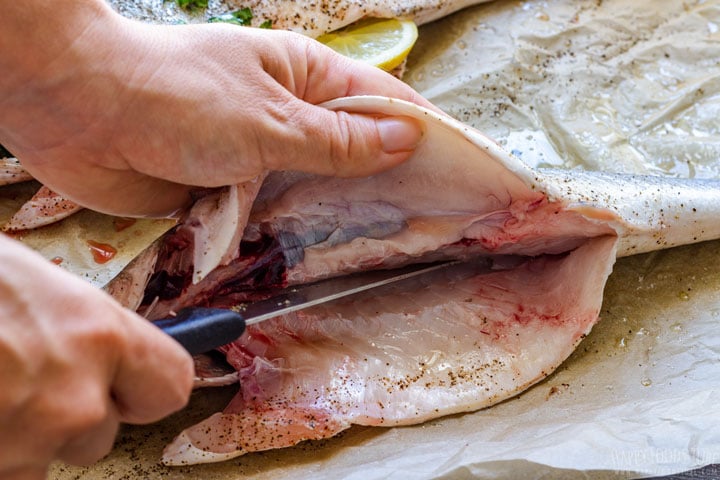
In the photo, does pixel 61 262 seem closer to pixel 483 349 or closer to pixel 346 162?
pixel 346 162

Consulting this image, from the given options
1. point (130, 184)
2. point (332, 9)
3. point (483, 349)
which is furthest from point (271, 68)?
point (332, 9)

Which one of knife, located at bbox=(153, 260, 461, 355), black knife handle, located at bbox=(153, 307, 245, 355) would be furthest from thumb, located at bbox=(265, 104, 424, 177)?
black knife handle, located at bbox=(153, 307, 245, 355)

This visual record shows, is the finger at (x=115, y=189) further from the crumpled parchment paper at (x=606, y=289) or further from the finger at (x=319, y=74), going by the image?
the crumpled parchment paper at (x=606, y=289)

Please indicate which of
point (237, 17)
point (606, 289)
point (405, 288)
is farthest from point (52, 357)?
point (237, 17)

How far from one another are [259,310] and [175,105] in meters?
0.59

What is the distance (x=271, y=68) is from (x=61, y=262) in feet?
4.08

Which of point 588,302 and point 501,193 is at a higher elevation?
point 501,193

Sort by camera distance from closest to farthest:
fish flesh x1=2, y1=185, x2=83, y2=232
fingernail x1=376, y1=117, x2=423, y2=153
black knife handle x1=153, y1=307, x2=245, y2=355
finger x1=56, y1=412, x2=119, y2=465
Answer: finger x1=56, y1=412, x2=119, y2=465, black knife handle x1=153, y1=307, x2=245, y2=355, fingernail x1=376, y1=117, x2=423, y2=153, fish flesh x1=2, y1=185, x2=83, y2=232

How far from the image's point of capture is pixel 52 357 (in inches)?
41.1

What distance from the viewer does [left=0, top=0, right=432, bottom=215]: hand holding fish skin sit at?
1776 millimetres

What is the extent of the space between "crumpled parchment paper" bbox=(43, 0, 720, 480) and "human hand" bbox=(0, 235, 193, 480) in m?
0.88

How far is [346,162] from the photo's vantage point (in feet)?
6.25

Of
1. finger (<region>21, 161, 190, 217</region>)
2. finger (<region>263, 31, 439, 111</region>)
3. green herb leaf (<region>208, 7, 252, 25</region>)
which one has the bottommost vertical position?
finger (<region>21, 161, 190, 217</region>)

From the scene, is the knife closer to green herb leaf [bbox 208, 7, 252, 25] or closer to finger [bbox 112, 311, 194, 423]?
finger [bbox 112, 311, 194, 423]
